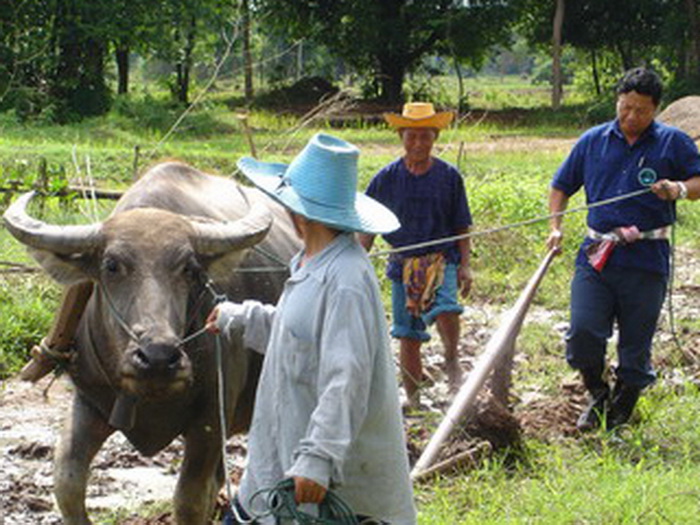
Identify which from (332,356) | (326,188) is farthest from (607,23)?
(332,356)

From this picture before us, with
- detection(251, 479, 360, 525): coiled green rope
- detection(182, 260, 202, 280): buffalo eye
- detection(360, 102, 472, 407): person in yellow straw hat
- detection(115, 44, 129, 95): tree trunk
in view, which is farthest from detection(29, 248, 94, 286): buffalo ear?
detection(115, 44, 129, 95): tree trunk

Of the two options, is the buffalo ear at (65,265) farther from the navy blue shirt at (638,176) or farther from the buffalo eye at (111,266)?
the navy blue shirt at (638,176)

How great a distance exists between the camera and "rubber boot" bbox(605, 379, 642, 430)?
6215 mm

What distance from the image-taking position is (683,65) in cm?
3188

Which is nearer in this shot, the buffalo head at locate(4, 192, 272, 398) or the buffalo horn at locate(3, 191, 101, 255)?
the buffalo head at locate(4, 192, 272, 398)

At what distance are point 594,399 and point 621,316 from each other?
1.55ft

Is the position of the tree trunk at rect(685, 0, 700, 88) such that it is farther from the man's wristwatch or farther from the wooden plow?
the wooden plow

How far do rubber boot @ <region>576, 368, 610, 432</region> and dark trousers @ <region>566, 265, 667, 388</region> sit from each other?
10 centimetres

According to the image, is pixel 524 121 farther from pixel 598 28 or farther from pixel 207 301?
pixel 207 301

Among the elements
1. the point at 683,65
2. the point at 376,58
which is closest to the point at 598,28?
the point at 683,65

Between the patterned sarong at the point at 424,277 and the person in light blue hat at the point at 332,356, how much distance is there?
3.20 m

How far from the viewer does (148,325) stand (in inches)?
159

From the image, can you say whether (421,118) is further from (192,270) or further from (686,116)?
(686,116)

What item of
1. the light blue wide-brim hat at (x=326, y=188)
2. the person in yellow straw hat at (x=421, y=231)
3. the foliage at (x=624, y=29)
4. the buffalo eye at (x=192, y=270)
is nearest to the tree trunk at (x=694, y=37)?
the foliage at (x=624, y=29)
